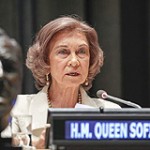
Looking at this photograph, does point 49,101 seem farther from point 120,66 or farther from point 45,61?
Result: point 120,66

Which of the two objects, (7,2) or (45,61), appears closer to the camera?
(45,61)

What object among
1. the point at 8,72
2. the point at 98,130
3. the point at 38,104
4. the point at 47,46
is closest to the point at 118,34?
the point at 47,46

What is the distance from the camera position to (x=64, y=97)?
2438 millimetres

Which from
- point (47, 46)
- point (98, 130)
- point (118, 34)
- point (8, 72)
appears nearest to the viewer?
point (8, 72)

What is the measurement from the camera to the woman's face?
7.66 ft

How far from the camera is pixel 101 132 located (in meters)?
1.35

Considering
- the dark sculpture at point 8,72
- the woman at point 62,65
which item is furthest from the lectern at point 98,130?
the woman at point 62,65

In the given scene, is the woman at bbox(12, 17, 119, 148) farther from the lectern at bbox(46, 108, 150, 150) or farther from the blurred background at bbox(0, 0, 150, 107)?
the blurred background at bbox(0, 0, 150, 107)

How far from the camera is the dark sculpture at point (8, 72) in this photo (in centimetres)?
104

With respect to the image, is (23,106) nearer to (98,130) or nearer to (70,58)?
(70,58)

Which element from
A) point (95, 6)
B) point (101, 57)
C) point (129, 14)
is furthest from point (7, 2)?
point (101, 57)

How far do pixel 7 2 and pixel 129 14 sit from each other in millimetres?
1155

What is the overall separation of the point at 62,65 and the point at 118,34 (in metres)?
2.49

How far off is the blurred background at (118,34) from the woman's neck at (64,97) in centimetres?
226
